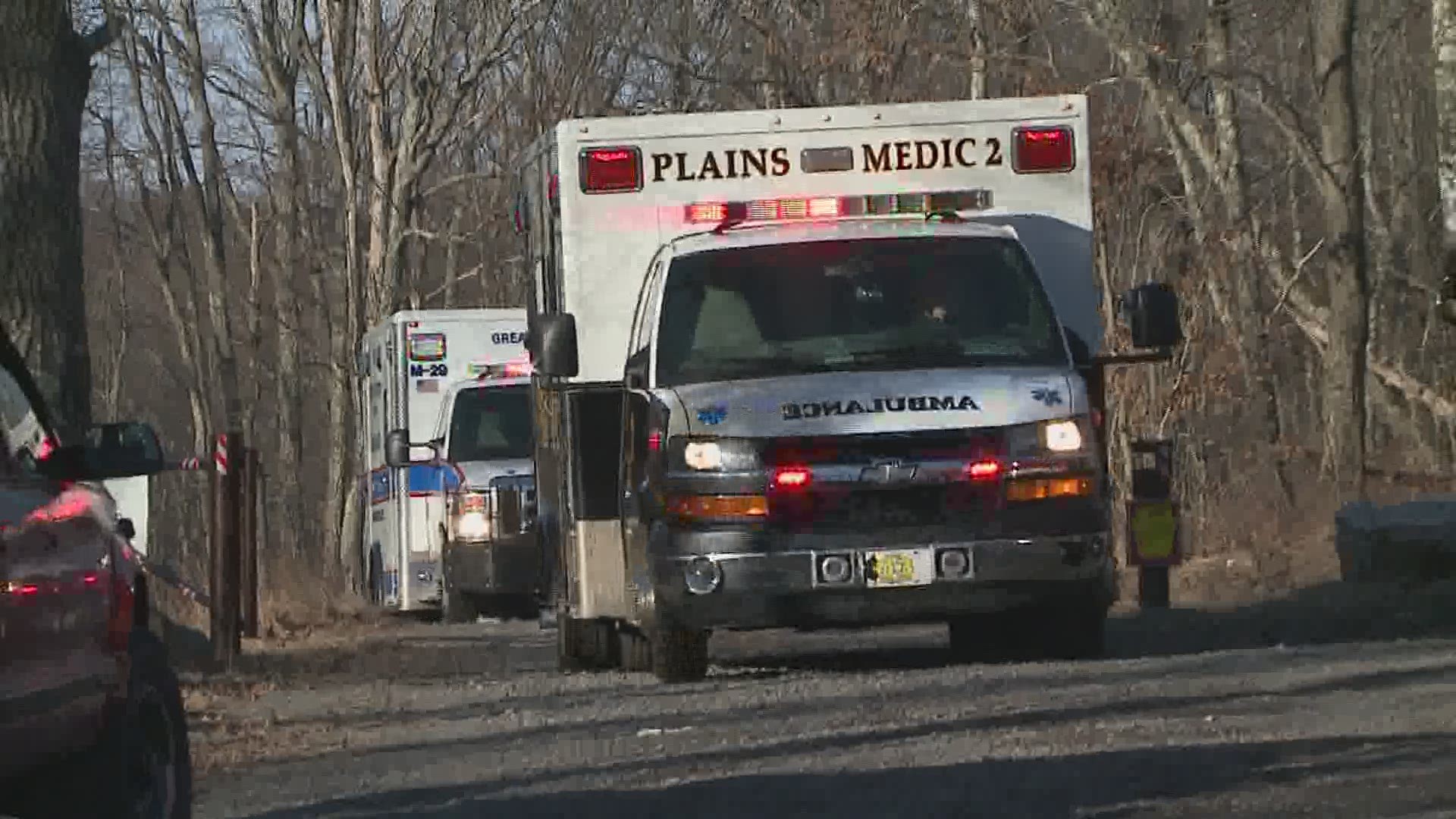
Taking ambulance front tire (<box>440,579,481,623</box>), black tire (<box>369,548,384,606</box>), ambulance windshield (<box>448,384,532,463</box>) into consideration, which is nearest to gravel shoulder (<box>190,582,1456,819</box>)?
ambulance front tire (<box>440,579,481,623</box>)

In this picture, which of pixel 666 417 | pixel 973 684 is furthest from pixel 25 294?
pixel 973 684

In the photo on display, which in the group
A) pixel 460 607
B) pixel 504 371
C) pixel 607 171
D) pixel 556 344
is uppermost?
pixel 607 171

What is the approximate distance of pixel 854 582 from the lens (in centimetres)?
1215

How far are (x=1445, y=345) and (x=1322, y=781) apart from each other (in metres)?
28.1

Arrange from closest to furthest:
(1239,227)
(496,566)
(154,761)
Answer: (154,761), (496,566), (1239,227)

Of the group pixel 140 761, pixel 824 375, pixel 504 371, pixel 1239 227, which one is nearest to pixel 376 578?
pixel 504 371

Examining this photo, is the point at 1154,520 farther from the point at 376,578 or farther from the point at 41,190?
the point at 376,578

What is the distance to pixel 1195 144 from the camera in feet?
86.9

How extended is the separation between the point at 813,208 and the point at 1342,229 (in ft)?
39.1

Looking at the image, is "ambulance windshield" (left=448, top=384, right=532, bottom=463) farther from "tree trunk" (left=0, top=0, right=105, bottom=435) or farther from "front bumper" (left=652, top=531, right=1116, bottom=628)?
"front bumper" (left=652, top=531, right=1116, bottom=628)

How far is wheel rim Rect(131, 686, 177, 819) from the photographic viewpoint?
770cm

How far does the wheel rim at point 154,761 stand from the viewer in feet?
25.3

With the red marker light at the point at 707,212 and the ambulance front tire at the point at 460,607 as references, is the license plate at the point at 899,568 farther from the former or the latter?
the ambulance front tire at the point at 460,607

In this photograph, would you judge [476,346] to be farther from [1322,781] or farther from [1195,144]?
[1322,781]
